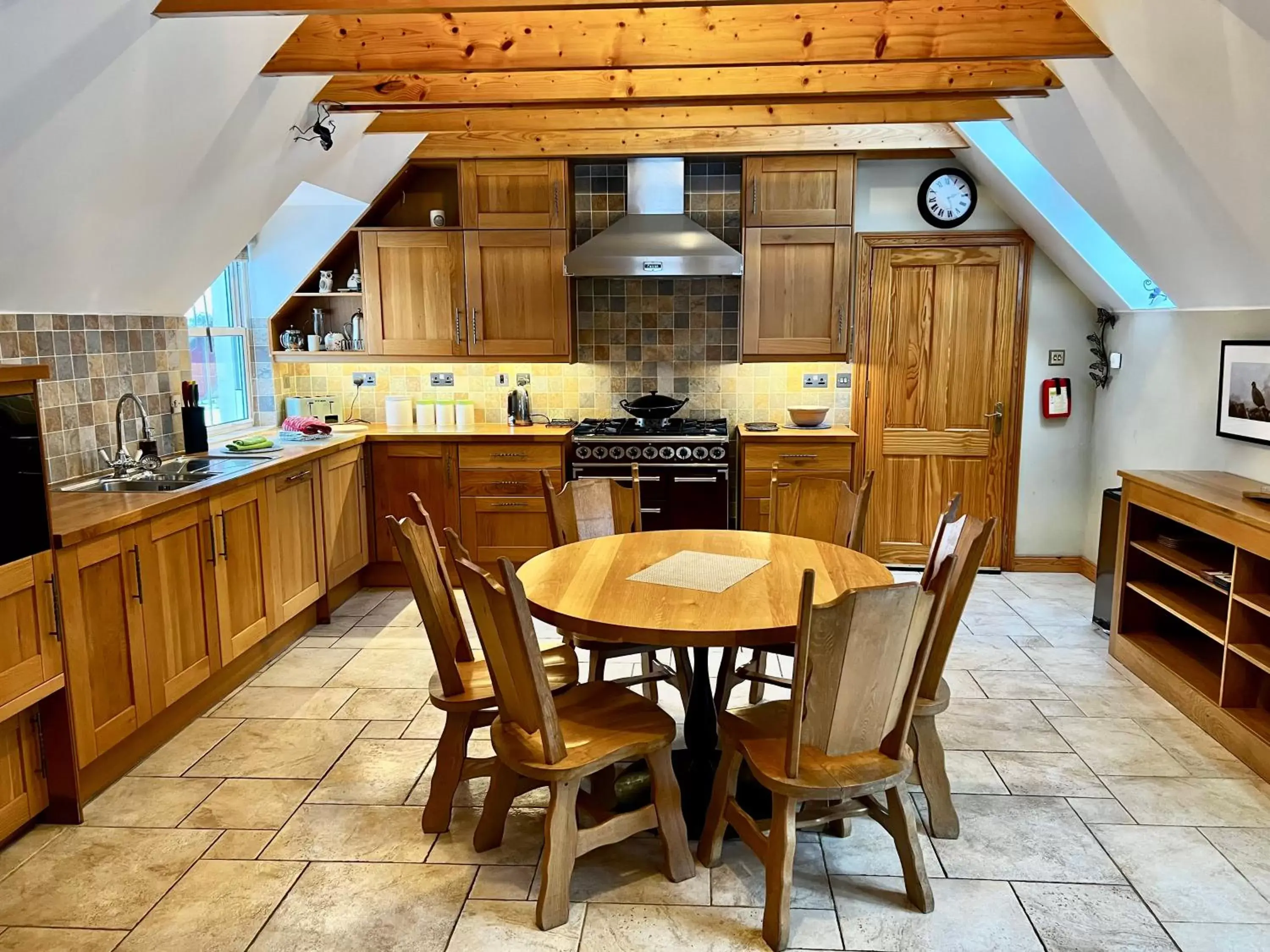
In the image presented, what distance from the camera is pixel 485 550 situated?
544 centimetres

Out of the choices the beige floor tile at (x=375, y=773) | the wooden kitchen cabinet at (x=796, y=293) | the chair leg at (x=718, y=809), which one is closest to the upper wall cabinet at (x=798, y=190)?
the wooden kitchen cabinet at (x=796, y=293)

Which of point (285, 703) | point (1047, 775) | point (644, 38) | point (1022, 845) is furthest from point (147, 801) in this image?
point (644, 38)

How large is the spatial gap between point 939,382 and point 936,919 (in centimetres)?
386

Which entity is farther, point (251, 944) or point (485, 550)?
point (485, 550)

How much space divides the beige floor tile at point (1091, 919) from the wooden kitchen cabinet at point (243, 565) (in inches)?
120

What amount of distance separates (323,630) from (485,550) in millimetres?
1030

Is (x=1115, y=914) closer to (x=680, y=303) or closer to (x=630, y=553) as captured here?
(x=630, y=553)

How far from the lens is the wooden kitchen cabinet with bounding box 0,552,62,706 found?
2586 millimetres

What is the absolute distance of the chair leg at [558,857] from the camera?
2.38 metres

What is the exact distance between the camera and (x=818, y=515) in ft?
12.5

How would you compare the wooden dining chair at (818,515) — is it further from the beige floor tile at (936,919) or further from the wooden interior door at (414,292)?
the wooden interior door at (414,292)

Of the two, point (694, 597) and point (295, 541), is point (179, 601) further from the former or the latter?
point (694, 597)

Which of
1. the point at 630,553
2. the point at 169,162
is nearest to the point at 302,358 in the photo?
the point at 169,162

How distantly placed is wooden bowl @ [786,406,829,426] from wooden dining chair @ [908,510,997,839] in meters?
2.62
